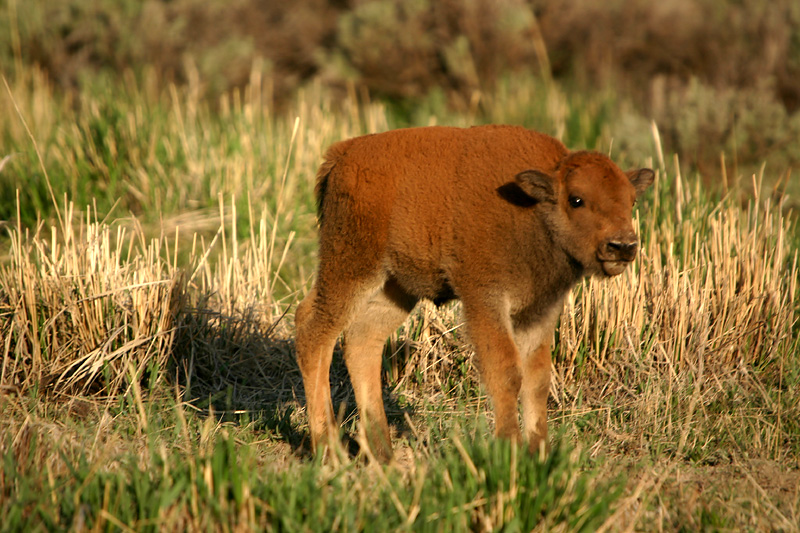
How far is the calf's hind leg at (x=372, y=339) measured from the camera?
4.94 meters

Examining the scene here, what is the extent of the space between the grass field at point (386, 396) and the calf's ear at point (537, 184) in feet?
3.87

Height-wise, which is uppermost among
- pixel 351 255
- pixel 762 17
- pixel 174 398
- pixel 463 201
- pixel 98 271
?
pixel 762 17

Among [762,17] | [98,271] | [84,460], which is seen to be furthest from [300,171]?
[762,17]

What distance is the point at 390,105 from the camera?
1467 centimetres

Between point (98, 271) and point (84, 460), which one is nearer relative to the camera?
point (84, 460)

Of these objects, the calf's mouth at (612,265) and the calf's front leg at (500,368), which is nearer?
the calf's mouth at (612,265)

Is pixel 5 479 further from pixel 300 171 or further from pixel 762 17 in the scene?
pixel 762 17

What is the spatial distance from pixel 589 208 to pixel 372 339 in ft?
5.22

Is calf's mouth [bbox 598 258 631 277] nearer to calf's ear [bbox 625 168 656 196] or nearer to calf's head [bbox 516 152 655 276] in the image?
calf's head [bbox 516 152 655 276]

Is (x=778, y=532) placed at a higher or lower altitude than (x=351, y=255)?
lower

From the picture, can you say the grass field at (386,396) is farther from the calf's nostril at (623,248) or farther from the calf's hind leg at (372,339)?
the calf's nostril at (623,248)

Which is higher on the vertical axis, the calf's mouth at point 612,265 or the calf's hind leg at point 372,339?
the calf's mouth at point 612,265

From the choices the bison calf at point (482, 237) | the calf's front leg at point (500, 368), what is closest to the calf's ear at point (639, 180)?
the bison calf at point (482, 237)

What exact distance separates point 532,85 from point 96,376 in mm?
9337
